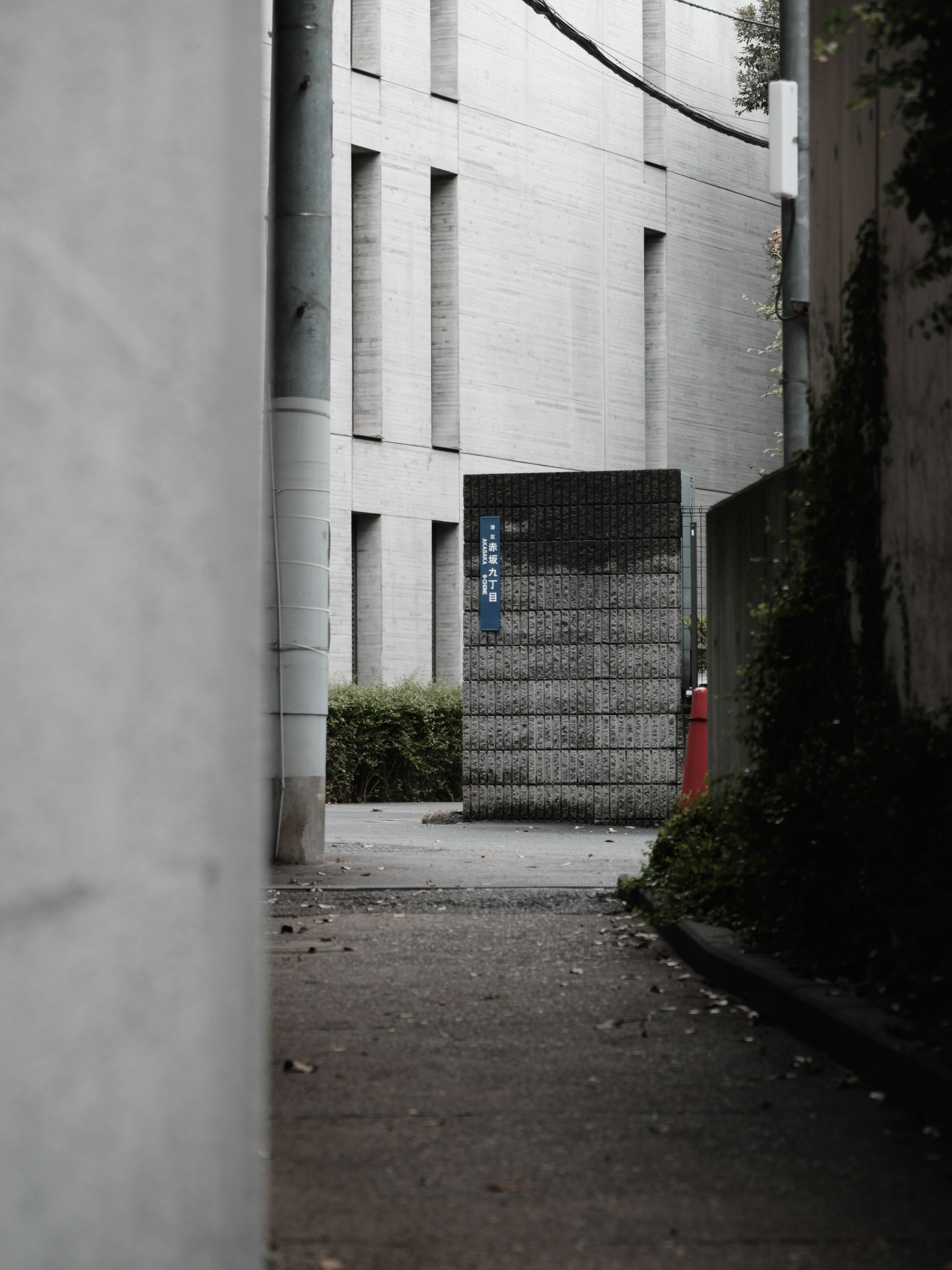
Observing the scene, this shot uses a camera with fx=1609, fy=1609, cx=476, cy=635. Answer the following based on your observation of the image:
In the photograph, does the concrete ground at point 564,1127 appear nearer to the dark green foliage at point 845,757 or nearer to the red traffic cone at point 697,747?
the dark green foliage at point 845,757

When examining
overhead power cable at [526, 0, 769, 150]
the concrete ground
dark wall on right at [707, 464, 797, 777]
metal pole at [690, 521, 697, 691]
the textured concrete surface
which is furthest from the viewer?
overhead power cable at [526, 0, 769, 150]

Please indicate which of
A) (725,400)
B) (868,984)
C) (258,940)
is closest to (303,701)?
(868,984)

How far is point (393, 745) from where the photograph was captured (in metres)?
20.3

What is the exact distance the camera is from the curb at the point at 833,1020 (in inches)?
167

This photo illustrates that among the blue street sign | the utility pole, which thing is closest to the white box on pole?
the utility pole

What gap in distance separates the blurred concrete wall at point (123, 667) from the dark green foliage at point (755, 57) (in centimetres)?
2732

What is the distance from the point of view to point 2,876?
226 cm

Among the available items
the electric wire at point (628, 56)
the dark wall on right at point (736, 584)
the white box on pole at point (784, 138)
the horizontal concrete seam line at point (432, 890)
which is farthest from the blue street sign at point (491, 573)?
the electric wire at point (628, 56)

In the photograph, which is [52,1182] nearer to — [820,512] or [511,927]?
[820,512]

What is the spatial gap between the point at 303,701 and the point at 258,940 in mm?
8376

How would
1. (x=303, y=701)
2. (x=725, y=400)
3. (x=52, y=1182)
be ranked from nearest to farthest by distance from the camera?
(x=52, y=1182)
(x=303, y=701)
(x=725, y=400)

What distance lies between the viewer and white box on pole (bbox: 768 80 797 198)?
1117 cm

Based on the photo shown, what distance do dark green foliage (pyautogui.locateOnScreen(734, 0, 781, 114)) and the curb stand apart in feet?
77.6

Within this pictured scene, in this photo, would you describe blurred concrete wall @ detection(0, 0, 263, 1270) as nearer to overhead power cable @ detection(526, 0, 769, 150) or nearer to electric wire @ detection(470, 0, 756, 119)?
overhead power cable @ detection(526, 0, 769, 150)
